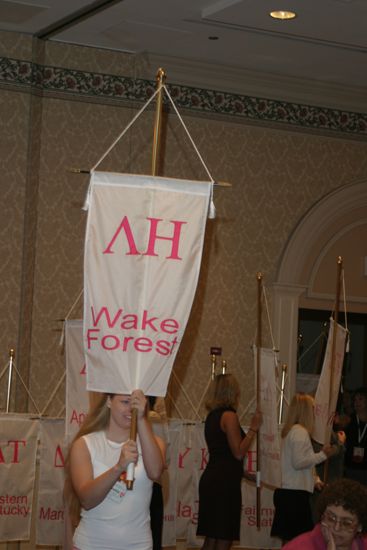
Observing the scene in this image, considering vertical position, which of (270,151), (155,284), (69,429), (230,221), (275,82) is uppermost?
(275,82)

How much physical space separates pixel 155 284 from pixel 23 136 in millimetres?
4411

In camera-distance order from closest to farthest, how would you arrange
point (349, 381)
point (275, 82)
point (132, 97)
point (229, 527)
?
point (229, 527) → point (132, 97) → point (275, 82) → point (349, 381)

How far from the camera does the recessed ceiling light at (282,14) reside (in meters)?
7.61

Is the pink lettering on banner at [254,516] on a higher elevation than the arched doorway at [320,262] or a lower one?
lower

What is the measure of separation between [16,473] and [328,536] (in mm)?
3557

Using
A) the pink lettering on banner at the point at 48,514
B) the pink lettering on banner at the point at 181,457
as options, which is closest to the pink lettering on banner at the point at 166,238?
the pink lettering on banner at the point at 48,514

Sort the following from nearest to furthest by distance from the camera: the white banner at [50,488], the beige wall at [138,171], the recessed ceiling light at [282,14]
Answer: the white banner at [50,488] < the recessed ceiling light at [282,14] < the beige wall at [138,171]

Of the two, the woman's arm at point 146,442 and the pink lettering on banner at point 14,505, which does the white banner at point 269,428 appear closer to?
the pink lettering on banner at point 14,505

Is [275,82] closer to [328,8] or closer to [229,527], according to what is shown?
[328,8]

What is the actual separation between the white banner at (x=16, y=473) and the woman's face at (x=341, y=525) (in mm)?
3465

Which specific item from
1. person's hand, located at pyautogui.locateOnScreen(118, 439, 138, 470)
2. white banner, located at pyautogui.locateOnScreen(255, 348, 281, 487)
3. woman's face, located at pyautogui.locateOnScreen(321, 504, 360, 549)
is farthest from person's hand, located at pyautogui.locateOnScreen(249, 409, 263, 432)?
person's hand, located at pyautogui.locateOnScreen(118, 439, 138, 470)

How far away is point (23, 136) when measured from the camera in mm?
8383

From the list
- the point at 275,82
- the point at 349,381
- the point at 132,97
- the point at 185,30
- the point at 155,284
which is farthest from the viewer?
the point at 349,381

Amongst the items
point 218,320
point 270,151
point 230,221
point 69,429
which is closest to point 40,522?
point 69,429
